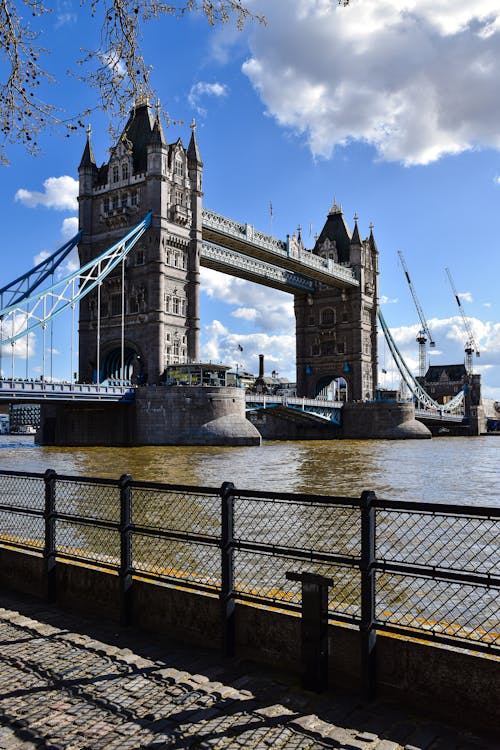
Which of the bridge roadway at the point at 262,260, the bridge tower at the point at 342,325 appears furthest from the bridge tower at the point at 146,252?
the bridge tower at the point at 342,325

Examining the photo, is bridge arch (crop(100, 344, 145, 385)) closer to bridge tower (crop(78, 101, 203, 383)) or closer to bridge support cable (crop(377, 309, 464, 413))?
bridge tower (crop(78, 101, 203, 383))

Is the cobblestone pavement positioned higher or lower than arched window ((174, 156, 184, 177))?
lower

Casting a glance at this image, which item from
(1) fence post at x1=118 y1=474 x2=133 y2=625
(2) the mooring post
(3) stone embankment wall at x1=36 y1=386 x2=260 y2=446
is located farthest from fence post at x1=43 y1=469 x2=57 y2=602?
(3) stone embankment wall at x1=36 y1=386 x2=260 y2=446

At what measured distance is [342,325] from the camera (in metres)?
91.1

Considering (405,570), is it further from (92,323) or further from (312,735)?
(92,323)

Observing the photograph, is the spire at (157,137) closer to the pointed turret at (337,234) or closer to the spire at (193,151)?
the spire at (193,151)

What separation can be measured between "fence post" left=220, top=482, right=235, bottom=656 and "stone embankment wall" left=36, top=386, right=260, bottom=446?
143 ft

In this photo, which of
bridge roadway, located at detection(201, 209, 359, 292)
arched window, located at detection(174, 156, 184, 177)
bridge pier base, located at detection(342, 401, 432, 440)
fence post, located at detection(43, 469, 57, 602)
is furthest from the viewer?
bridge pier base, located at detection(342, 401, 432, 440)

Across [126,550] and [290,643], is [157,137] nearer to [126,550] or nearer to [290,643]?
[126,550]

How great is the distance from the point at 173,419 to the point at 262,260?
111 ft

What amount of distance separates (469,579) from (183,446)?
146 feet

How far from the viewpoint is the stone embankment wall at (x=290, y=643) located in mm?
4258

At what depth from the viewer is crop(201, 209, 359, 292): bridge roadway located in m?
67.3

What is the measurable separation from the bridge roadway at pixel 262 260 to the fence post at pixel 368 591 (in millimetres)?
60972
